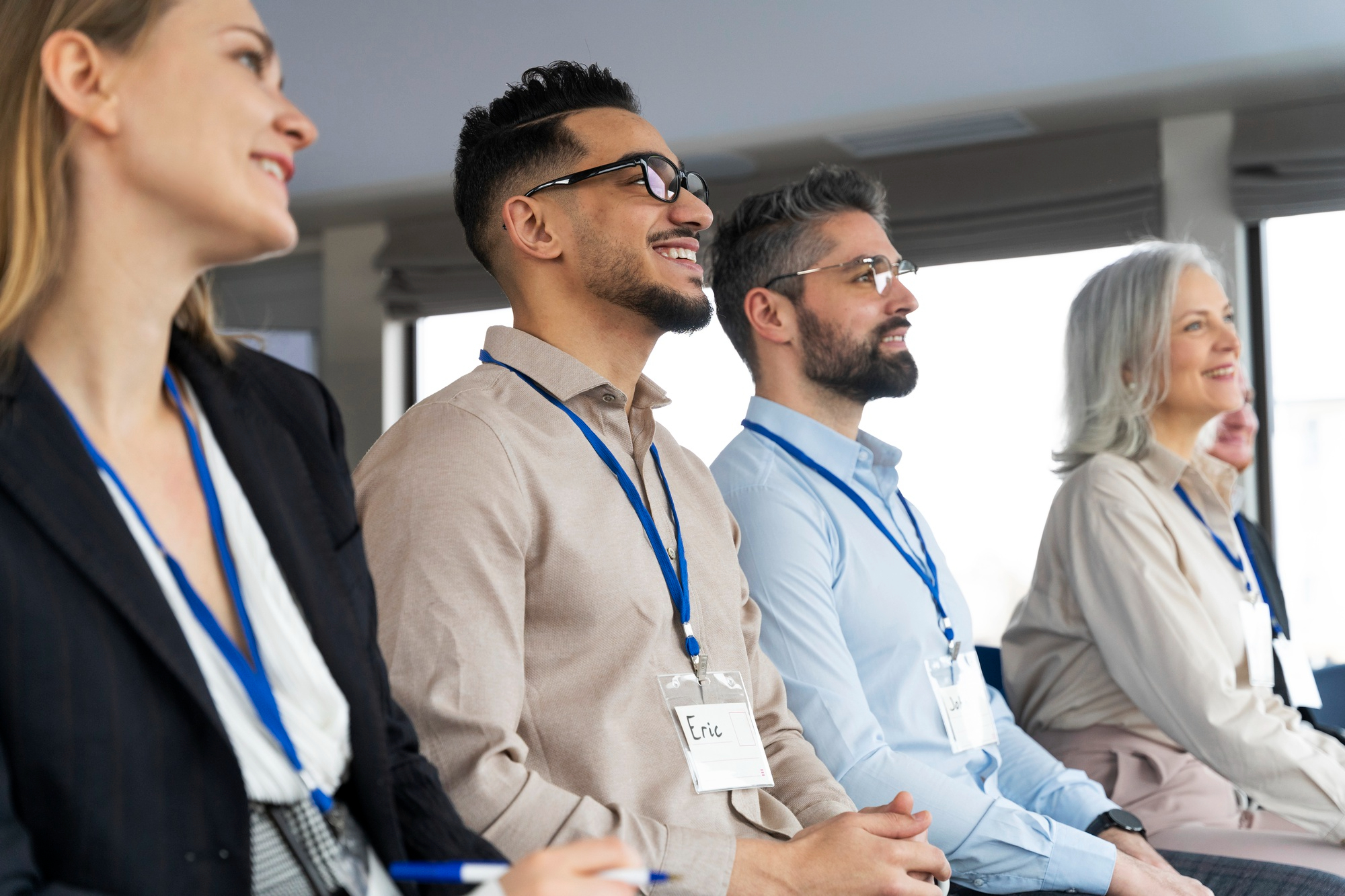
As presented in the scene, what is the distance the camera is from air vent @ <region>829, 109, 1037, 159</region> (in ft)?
17.5

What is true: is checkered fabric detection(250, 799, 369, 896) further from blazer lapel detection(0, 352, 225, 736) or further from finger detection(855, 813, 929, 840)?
finger detection(855, 813, 929, 840)

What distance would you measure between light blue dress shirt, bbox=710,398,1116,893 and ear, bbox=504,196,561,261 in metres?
0.62

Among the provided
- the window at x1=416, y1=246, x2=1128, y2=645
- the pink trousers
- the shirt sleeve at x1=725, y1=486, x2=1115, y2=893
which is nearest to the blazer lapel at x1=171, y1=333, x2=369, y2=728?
the shirt sleeve at x1=725, y1=486, x2=1115, y2=893

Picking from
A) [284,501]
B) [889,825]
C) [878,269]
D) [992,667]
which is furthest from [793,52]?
[284,501]

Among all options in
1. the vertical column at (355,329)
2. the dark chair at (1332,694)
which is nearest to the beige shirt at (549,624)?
the dark chair at (1332,694)

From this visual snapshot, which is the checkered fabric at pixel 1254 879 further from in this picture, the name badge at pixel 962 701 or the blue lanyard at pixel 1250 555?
the blue lanyard at pixel 1250 555

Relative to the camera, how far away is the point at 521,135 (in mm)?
2039

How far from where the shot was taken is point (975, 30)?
4508 mm

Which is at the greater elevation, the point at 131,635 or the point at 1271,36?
the point at 1271,36

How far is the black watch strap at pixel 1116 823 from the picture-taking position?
2166mm

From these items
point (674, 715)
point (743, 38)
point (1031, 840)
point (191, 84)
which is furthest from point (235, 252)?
point (743, 38)

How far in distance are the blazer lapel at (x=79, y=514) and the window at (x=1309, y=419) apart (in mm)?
5148

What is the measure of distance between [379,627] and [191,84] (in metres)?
0.66

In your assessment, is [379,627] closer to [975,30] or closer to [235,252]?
[235,252]
